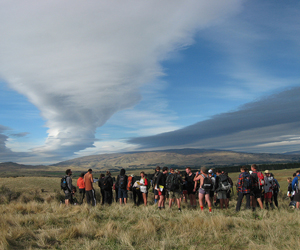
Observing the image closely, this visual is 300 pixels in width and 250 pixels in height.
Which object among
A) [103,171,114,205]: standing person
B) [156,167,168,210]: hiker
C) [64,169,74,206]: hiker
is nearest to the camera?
[156,167,168,210]: hiker

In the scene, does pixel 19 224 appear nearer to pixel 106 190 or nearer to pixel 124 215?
pixel 124 215

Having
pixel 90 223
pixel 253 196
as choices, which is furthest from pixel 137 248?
pixel 253 196

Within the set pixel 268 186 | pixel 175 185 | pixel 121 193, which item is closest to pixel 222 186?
pixel 268 186

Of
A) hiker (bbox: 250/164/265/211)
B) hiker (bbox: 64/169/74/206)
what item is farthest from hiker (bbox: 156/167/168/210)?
hiker (bbox: 64/169/74/206)

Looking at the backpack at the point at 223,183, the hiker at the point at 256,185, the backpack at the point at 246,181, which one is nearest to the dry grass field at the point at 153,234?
the backpack at the point at 246,181

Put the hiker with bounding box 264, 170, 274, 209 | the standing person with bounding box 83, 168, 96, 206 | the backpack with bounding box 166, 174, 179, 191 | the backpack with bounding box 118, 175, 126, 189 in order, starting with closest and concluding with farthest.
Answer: the backpack with bounding box 166, 174, 179, 191 → the hiker with bounding box 264, 170, 274, 209 → the standing person with bounding box 83, 168, 96, 206 → the backpack with bounding box 118, 175, 126, 189

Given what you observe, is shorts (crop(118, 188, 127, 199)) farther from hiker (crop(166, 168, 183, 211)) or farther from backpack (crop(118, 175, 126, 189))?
hiker (crop(166, 168, 183, 211))

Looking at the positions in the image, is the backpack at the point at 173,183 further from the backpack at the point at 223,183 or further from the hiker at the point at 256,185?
the hiker at the point at 256,185

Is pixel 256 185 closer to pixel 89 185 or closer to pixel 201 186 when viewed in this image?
pixel 201 186

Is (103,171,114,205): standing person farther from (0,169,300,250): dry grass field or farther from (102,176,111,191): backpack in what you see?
(0,169,300,250): dry grass field

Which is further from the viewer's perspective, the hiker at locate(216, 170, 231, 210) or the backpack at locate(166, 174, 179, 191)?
the hiker at locate(216, 170, 231, 210)

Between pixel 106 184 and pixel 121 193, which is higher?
pixel 106 184

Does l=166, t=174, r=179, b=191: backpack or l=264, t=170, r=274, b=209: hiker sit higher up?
l=166, t=174, r=179, b=191: backpack

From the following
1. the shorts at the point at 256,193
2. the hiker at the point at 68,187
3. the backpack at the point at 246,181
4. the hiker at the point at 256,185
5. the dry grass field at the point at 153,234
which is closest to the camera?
the dry grass field at the point at 153,234
